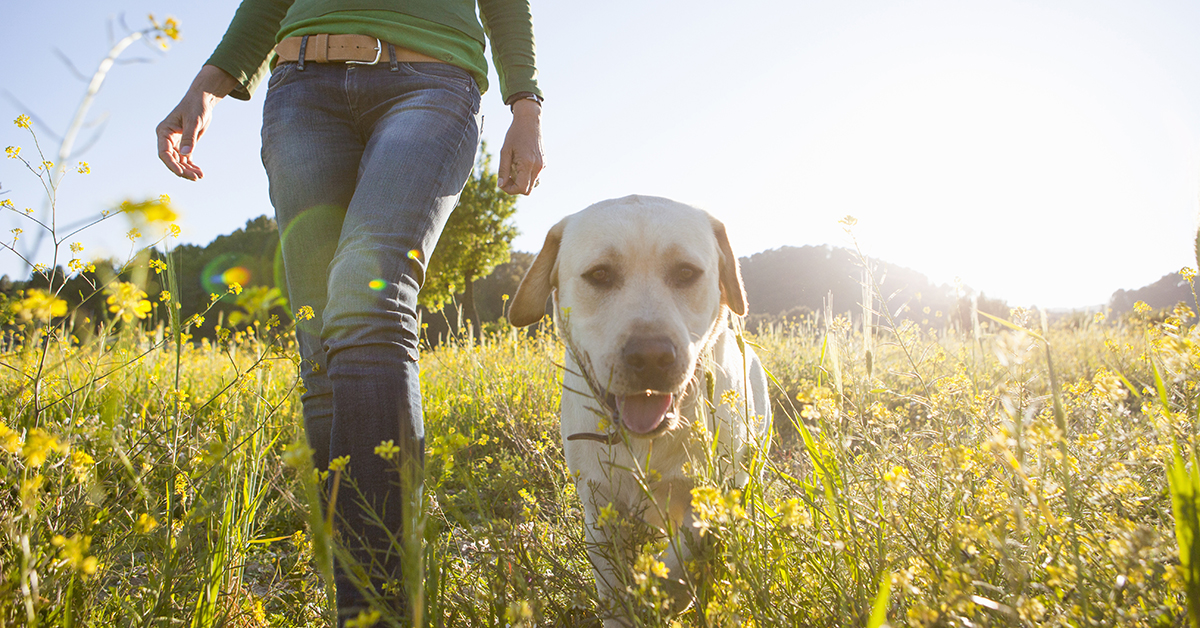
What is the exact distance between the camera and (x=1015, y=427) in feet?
2.47

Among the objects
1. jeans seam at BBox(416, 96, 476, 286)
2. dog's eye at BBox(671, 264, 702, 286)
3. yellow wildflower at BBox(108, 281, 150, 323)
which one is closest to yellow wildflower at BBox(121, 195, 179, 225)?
yellow wildflower at BBox(108, 281, 150, 323)

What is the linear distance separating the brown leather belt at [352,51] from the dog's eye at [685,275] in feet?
3.61

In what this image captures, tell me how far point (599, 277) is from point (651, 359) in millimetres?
527

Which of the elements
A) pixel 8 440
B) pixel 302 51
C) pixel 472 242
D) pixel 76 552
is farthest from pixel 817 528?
pixel 472 242

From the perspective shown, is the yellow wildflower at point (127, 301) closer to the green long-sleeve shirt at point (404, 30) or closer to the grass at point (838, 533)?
the grass at point (838, 533)

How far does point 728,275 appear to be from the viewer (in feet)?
7.43

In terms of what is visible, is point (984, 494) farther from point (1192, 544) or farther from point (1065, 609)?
point (1192, 544)

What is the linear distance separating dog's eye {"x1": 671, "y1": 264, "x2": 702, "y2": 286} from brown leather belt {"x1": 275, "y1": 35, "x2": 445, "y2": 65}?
3.61 feet

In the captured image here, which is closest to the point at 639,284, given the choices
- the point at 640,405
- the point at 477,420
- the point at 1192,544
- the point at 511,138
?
the point at 640,405

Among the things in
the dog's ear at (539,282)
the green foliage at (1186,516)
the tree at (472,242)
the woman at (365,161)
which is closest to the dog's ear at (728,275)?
the dog's ear at (539,282)

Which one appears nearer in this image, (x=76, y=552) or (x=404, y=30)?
(x=76, y=552)

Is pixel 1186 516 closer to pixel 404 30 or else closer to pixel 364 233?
pixel 364 233

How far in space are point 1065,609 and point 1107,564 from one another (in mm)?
153

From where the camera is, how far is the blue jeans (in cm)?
136
